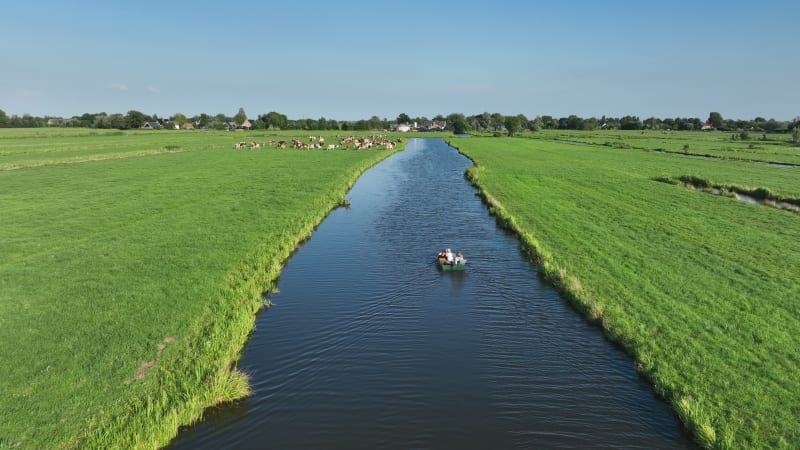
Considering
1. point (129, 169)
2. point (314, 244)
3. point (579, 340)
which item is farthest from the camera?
point (129, 169)

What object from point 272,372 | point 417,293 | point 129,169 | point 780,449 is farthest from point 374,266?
point 129,169

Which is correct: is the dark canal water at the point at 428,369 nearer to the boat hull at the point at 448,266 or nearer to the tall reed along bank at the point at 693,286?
the boat hull at the point at 448,266

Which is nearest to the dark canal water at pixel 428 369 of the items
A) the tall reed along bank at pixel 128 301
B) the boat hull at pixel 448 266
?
the boat hull at pixel 448 266

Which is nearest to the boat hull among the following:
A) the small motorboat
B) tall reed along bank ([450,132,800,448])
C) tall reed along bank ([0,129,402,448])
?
the small motorboat

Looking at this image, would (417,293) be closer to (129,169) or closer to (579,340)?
(579,340)

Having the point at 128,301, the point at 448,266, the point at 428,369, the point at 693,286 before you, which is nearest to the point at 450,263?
the point at 448,266

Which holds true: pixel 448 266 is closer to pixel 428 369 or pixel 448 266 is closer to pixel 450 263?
pixel 450 263

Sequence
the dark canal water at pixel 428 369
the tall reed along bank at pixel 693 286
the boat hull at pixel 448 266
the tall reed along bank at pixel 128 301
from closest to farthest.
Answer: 1. the tall reed along bank at pixel 128 301
2. the dark canal water at pixel 428 369
3. the tall reed along bank at pixel 693 286
4. the boat hull at pixel 448 266
